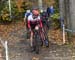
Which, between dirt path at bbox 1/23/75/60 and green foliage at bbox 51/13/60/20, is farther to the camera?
green foliage at bbox 51/13/60/20

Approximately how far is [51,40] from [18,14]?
856 centimetres

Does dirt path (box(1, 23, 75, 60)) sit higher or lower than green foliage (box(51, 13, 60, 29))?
lower

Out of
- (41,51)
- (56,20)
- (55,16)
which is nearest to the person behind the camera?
(41,51)

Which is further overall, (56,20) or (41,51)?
(56,20)

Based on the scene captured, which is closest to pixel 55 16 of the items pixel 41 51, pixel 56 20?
pixel 56 20

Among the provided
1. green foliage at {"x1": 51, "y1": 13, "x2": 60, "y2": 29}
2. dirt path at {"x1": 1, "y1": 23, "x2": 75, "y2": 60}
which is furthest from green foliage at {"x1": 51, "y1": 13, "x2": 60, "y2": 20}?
dirt path at {"x1": 1, "y1": 23, "x2": 75, "y2": 60}

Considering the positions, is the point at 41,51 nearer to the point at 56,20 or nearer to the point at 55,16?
the point at 56,20

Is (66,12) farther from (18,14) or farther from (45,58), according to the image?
(18,14)

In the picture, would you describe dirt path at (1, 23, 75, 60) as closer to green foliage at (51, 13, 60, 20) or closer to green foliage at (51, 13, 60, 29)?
green foliage at (51, 13, 60, 29)

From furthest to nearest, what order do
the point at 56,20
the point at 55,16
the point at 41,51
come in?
1. the point at 55,16
2. the point at 56,20
3. the point at 41,51

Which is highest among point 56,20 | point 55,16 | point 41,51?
point 55,16

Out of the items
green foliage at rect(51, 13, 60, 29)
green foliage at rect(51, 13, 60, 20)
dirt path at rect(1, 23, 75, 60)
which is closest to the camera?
dirt path at rect(1, 23, 75, 60)

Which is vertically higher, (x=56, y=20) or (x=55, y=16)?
(x=55, y=16)

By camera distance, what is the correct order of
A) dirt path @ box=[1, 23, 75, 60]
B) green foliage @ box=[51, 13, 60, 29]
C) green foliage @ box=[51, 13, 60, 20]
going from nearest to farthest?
dirt path @ box=[1, 23, 75, 60]
green foliage @ box=[51, 13, 60, 29]
green foliage @ box=[51, 13, 60, 20]
